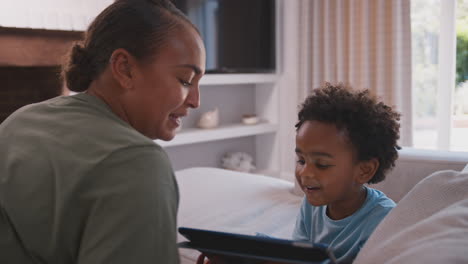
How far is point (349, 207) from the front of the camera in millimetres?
1276

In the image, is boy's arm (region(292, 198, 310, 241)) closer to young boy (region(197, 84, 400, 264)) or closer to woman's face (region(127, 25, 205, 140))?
young boy (region(197, 84, 400, 264))

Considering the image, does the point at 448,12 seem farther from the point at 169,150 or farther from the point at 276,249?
the point at 276,249

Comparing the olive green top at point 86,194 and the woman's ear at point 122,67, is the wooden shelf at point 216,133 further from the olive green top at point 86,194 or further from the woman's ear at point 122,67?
the olive green top at point 86,194

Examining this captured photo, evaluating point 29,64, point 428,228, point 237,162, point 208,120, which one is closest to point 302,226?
point 428,228

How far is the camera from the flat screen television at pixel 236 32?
Result: 393cm

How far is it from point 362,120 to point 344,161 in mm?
130

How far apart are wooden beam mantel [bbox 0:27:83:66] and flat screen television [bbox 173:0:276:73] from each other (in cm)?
103

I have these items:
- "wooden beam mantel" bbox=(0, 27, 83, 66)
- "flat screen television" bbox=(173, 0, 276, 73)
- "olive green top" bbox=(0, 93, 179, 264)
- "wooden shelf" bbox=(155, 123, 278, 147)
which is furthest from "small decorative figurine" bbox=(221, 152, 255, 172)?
"olive green top" bbox=(0, 93, 179, 264)

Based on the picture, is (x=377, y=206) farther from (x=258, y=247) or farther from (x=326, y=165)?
(x=258, y=247)

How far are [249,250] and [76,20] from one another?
9.02ft

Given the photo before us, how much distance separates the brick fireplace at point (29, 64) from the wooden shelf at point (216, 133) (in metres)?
0.92

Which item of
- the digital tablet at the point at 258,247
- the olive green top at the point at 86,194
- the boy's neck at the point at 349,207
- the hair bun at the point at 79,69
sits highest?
the hair bun at the point at 79,69

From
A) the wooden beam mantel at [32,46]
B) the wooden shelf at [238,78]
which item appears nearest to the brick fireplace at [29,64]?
the wooden beam mantel at [32,46]

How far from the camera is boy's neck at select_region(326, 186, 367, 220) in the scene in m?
1.28
